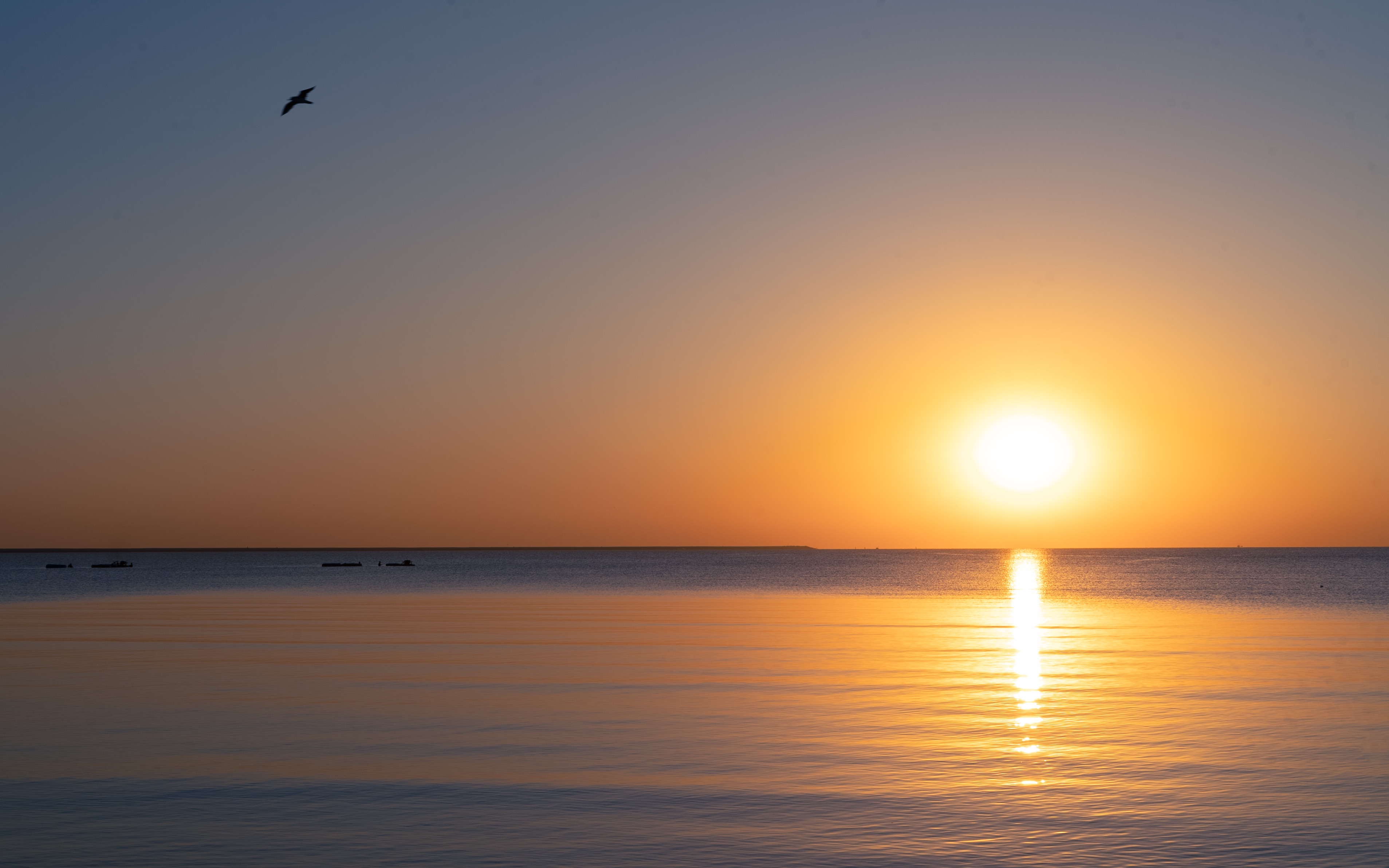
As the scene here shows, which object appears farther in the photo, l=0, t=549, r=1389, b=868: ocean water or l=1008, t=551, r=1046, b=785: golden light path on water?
l=1008, t=551, r=1046, b=785: golden light path on water

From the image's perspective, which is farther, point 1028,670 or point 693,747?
point 1028,670

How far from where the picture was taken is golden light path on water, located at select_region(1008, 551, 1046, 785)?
24.6m

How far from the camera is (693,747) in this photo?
2400 cm

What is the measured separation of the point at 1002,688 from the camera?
3328 centimetres

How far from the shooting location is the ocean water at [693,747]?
1684cm

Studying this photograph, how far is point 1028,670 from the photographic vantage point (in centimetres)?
3859

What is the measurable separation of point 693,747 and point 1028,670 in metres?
18.1

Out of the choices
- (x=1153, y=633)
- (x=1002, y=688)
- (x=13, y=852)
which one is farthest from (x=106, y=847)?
(x=1153, y=633)

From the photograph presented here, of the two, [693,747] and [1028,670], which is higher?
[1028,670]

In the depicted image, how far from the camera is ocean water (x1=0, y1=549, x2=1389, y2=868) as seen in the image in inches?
663

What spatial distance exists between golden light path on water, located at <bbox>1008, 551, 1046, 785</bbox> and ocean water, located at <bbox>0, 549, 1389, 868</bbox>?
20 cm

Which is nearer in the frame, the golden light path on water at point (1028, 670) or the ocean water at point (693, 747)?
the ocean water at point (693, 747)

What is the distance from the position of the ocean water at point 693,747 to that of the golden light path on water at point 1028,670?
0.65ft

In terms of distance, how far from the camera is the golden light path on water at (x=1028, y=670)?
24.6m
